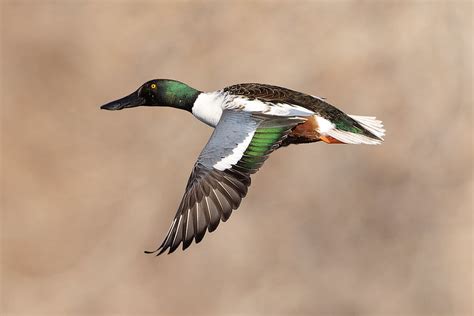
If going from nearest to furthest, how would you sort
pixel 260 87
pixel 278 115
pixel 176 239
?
pixel 176 239, pixel 278 115, pixel 260 87

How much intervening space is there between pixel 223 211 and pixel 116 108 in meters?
1.21

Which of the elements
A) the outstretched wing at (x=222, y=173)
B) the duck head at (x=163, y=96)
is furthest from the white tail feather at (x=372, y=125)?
the duck head at (x=163, y=96)

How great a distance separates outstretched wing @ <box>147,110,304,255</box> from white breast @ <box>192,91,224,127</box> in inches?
11.1

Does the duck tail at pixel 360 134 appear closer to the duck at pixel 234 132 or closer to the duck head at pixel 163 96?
the duck at pixel 234 132

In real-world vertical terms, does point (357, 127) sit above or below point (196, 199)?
above

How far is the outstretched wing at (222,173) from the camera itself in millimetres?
4113

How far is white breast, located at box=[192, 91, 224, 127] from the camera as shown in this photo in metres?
4.70

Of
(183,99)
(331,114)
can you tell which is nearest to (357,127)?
(331,114)

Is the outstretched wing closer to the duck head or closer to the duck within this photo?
the duck

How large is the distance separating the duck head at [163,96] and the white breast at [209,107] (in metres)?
0.07

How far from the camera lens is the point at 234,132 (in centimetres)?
435

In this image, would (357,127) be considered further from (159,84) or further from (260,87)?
(159,84)

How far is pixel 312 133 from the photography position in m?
4.61

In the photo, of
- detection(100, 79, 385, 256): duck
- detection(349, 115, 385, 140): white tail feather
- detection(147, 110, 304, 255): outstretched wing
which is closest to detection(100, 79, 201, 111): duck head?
detection(100, 79, 385, 256): duck
